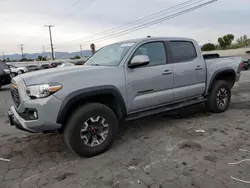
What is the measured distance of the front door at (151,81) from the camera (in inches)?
156

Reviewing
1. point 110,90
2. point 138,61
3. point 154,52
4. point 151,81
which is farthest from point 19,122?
point 154,52

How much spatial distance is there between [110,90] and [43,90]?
3.30 ft

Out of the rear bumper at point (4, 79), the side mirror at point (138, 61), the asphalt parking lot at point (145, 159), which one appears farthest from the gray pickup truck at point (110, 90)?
the rear bumper at point (4, 79)

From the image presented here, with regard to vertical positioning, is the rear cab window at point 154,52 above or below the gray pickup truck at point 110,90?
above

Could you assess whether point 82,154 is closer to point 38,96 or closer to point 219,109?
point 38,96

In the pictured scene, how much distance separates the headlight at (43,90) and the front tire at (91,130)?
47 cm

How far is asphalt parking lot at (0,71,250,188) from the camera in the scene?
2.91 m

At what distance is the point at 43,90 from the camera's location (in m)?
3.17

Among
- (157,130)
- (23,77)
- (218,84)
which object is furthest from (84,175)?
(218,84)

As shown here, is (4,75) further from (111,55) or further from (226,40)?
(226,40)

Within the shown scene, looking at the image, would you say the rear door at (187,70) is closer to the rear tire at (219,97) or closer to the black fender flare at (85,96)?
the rear tire at (219,97)

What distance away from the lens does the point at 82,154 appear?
137 inches

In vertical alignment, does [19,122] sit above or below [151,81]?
below

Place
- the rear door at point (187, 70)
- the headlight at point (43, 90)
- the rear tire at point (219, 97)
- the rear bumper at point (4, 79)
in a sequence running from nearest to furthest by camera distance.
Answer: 1. the headlight at point (43, 90)
2. the rear door at point (187, 70)
3. the rear tire at point (219, 97)
4. the rear bumper at point (4, 79)
